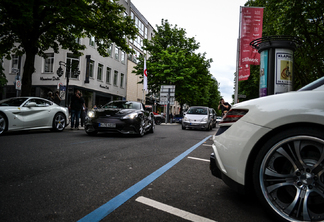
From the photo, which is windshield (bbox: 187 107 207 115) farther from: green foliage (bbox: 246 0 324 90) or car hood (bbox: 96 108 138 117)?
car hood (bbox: 96 108 138 117)

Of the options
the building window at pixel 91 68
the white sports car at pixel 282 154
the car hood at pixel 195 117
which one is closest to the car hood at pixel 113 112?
the white sports car at pixel 282 154

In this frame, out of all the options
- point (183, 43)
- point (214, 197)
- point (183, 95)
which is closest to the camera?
point (214, 197)

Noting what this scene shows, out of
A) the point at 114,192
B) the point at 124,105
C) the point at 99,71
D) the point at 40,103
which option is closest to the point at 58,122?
the point at 40,103

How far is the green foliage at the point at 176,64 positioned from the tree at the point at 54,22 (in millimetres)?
13069

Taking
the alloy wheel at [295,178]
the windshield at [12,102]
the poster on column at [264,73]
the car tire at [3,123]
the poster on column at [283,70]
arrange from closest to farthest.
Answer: the alloy wheel at [295,178]
the poster on column at [283,70]
the poster on column at [264,73]
the car tire at [3,123]
the windshield at [12,102]

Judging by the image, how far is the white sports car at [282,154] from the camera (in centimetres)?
198

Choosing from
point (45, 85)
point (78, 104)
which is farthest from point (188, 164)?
point (45, 85)

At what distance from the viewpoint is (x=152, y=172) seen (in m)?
3.81

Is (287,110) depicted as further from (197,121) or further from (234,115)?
(197,121)

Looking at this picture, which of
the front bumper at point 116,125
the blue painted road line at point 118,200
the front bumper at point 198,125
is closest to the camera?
the blue painted road line at point 118,200

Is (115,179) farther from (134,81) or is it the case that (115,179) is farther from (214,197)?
(134,81)

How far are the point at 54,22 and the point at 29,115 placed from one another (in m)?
6.24

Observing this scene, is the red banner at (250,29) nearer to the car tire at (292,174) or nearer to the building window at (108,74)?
the car tire at (292,174)

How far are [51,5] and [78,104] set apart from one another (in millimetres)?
4716
